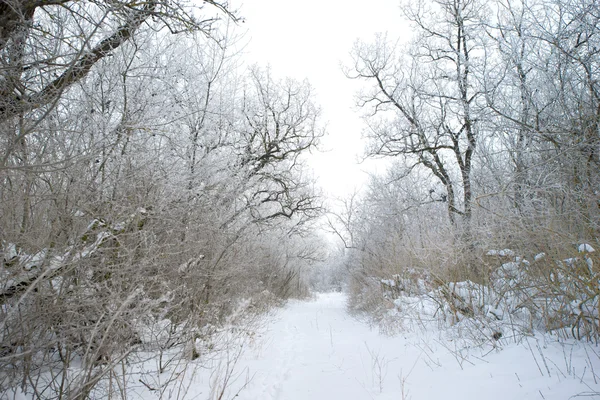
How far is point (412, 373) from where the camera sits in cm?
372

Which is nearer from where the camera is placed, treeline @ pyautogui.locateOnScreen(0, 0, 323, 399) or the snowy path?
treeline @ pyautogui.locateOnScreen(0, 0, 323, 399)

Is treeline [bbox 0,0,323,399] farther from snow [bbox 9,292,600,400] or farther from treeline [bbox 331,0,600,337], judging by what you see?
treeline [bbox 331,0,600,337]

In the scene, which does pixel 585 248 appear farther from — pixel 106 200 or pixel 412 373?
pixel 106 200

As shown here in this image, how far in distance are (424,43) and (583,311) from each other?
402 inches

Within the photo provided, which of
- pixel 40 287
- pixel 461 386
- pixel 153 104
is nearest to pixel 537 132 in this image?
pixel 461 386

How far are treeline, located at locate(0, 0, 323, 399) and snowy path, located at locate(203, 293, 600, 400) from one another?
112cm

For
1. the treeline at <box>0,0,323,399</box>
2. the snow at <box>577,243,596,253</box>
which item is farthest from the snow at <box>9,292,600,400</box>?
the snow at <box>577,243,596,253</box>

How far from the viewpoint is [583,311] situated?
122 inches

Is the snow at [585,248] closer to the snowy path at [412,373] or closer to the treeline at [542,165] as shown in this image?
the treeline at [542,165]

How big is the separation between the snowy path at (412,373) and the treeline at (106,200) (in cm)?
112

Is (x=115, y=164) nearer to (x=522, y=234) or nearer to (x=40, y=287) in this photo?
(x=40, y=287)

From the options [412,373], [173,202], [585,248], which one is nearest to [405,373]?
[412,373]

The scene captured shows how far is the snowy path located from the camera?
2.66 m

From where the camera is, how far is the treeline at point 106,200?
2252 millimetres
